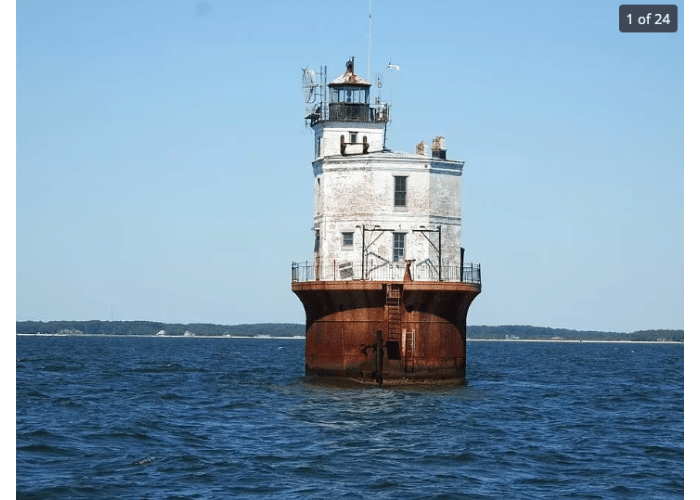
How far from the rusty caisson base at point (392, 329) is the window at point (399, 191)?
150 inches

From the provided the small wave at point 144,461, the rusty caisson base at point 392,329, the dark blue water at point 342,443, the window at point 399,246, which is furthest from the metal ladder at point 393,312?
the small wave at point 144,461

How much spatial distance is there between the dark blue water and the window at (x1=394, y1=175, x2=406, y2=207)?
26.4ft

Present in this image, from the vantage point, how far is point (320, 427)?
35.6 m

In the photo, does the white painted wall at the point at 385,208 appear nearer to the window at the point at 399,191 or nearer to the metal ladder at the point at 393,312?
the window at the point at 399,191

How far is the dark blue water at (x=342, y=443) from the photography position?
26.2 m

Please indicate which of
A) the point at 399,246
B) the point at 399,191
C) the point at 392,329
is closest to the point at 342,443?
the point at 392,329

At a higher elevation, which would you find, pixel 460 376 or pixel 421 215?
pixel 421 215

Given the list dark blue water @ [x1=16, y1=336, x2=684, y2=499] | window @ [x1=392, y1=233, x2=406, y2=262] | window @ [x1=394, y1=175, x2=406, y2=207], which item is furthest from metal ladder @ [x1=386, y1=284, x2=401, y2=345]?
window @ [x1=394, y1=175, x2=406, y2=207]

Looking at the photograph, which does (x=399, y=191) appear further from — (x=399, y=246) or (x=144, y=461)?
(x=144, y=461)

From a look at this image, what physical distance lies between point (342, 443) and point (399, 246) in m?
15.4

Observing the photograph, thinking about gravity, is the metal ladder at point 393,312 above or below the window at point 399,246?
below

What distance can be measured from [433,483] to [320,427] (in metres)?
9.54
